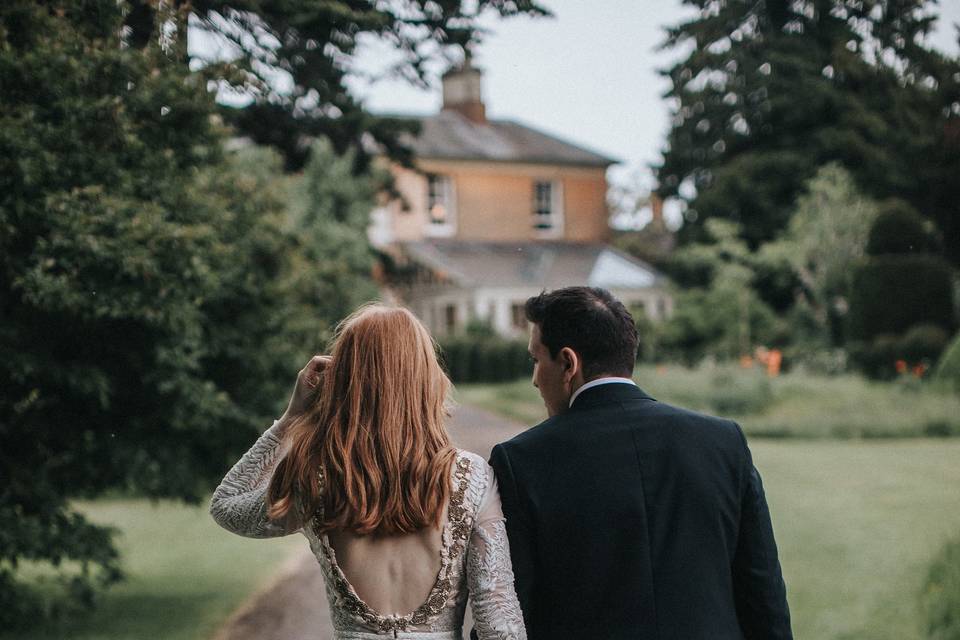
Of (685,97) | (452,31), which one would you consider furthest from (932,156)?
(452,31)

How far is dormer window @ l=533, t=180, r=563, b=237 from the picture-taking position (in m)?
35.8

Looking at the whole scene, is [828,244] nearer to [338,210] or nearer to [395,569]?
[338,210]

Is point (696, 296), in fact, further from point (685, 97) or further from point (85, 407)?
point (85, 407)

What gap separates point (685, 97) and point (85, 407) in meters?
23.0

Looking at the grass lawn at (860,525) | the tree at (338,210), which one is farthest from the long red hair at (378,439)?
the tree at (338,210)

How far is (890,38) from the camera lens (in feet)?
43.3

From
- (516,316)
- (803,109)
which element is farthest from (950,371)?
(516,316)

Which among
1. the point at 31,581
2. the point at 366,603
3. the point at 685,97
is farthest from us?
the point at 685,97

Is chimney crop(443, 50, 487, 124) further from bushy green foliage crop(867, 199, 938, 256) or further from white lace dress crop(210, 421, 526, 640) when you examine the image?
white lace dress crop(210, 421, 526, 640)

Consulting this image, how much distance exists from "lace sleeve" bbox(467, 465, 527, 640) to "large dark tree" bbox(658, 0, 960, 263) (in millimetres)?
8963

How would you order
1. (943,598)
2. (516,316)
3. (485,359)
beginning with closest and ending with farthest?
1. (943,598)
2. (485,359)
3. (516,316)

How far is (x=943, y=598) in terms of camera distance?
21.9 feet

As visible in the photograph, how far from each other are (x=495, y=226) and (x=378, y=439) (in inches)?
1276

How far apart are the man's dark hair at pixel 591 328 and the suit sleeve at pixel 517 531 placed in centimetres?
34
